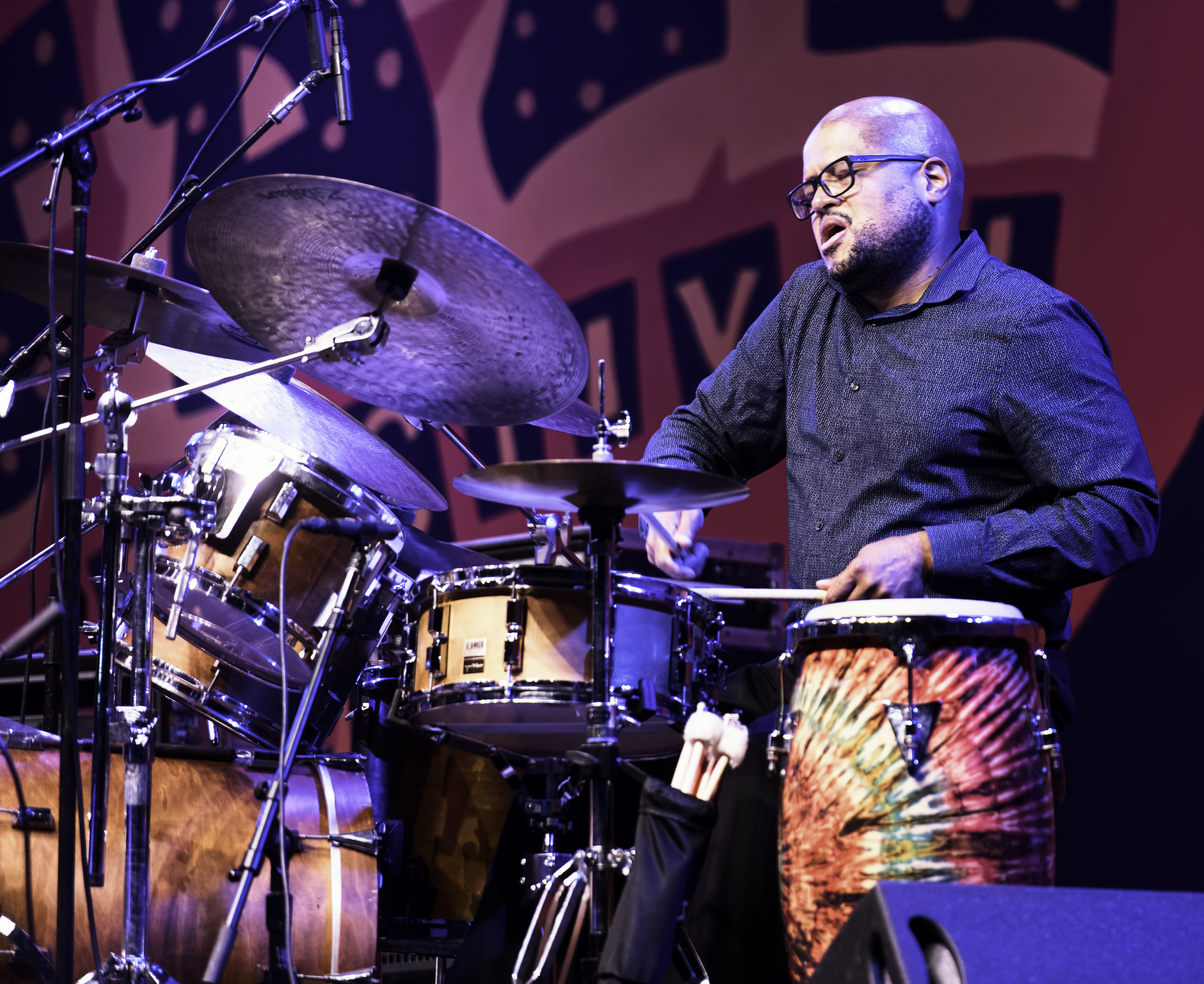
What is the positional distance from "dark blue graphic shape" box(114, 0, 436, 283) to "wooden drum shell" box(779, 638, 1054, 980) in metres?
2.93

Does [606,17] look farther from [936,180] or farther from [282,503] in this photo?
[282,503]

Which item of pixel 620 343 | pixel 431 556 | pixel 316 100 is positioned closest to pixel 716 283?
pixel 620 343

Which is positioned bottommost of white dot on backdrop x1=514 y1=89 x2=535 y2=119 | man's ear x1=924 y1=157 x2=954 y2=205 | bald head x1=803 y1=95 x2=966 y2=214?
man's ear x1=924 y1=157 x2=954 y2=205

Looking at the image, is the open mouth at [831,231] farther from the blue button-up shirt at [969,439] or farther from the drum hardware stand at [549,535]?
the drum hardware stand at [549,535]

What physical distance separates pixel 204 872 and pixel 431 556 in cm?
86

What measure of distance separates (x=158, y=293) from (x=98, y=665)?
73 centimetres

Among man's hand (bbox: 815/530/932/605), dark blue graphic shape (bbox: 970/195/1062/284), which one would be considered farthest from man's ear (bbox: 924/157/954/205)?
man's hand (bbox: 815/530/932/605)

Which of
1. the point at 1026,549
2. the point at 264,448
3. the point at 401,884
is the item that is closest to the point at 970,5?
the point at 1026,549

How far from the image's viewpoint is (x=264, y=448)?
2.37 m

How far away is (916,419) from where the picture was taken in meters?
2.28

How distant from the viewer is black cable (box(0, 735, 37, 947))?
77.5 inches

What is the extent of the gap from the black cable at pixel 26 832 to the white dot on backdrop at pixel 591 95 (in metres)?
2.64

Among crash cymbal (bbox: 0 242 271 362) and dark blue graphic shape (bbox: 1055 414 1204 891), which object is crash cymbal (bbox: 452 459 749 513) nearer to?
crash cymbal (bbox: 0 242 271 362)

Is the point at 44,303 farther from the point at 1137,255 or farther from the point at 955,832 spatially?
the point at 1137,255
